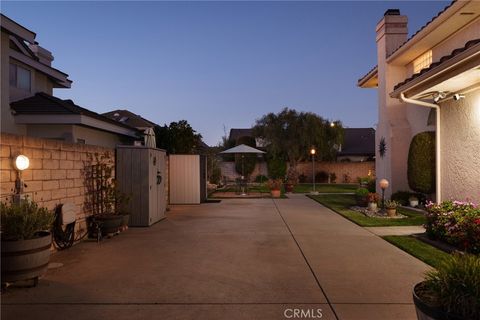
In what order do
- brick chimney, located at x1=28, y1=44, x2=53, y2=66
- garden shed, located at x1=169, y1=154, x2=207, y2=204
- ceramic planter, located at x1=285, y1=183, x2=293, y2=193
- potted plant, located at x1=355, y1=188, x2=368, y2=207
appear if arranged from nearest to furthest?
potted plant, located at x1=355, y1=188, x2=368, y2=207 < garden shed, located at x1=169, y1=154, x2=207, y2=204 < brick chimney, located at x1=28, y1=44, x2=53, y2=66 < ceramic planter, located at x1=285, y1=183, x2=293, y2=193

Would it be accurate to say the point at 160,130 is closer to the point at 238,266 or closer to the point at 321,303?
the point at 238,266

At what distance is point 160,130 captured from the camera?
17062mm

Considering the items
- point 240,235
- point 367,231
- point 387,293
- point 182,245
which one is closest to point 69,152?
point 182,245

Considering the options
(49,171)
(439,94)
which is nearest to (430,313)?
(49,171)

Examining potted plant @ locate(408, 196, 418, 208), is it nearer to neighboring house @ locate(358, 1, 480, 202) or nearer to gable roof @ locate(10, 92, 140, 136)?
neighboring house @ locate(358, 1, 480, 202)

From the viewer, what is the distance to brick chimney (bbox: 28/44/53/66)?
17.2 m

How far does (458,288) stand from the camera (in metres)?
2.69

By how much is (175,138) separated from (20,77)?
6347 mm

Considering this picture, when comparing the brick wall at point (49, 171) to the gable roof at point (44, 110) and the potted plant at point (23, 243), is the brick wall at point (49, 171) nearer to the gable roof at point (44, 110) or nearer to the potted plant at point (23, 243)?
the potted plant at point (23, 243)

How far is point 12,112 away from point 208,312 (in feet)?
37.4

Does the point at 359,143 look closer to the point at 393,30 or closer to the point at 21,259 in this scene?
the point at 393,30

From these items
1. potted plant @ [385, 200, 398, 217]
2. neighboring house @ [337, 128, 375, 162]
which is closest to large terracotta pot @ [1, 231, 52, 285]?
potted plant @ [385, 200, 398, 217]

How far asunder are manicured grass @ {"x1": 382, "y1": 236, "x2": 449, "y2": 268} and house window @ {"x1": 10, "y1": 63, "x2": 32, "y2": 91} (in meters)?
13.3

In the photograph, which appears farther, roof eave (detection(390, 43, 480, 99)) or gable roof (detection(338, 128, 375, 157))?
gable roof (detection(338, 128, 375, 157))
